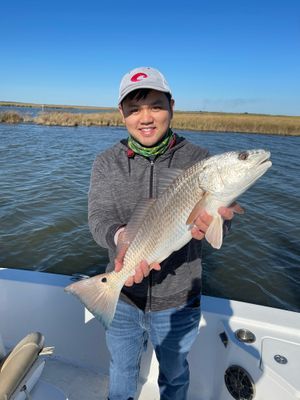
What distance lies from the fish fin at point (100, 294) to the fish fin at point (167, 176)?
735 mm

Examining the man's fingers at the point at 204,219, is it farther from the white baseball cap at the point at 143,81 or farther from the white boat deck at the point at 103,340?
the white boat deck at the point at 103,340

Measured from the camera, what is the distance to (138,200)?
2.46 m

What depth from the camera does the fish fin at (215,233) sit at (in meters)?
2.14

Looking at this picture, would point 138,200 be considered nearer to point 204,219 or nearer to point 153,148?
point 153,148

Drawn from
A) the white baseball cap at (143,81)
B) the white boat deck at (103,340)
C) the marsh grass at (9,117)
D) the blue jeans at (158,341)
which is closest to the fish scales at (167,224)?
the blue jeans at (158,341)

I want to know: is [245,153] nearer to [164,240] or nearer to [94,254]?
[164,240]

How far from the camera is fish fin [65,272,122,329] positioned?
230 cm

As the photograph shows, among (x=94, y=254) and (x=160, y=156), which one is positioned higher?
(x=160, y=156)

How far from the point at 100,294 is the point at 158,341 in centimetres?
62

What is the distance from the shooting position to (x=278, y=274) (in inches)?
292

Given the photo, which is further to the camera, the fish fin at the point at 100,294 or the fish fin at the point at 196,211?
the fish fin at the point at 100,294

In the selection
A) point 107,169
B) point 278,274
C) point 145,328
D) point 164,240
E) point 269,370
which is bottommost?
point 278,274

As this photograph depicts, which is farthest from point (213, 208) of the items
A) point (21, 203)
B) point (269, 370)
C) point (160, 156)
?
point (21, 203)

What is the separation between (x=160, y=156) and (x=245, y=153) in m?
0.65
